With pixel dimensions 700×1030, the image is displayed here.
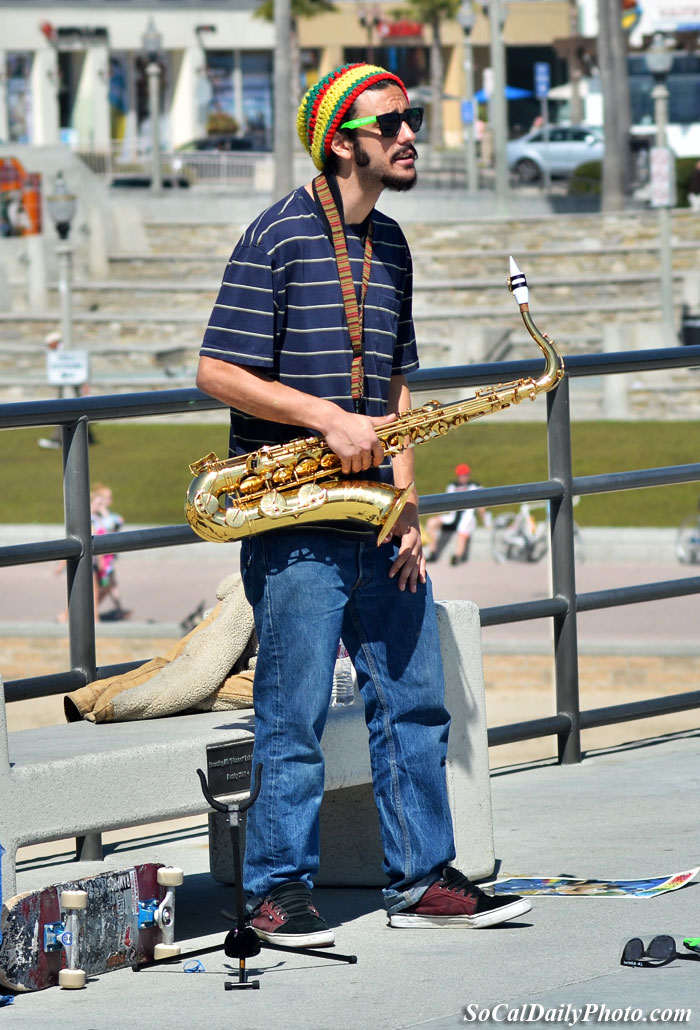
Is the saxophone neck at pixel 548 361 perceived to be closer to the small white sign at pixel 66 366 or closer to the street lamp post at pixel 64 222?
the small white sign at pixel 66 366

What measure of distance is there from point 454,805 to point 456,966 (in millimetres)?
734

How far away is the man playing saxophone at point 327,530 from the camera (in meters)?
4.02

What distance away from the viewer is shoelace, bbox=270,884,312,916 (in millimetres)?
4109

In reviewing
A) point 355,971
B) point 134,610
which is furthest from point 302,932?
point 134,610

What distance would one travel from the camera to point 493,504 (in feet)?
19.1

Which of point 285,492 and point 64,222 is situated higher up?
point 64,222

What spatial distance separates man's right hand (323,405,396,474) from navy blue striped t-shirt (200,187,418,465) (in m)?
0.10

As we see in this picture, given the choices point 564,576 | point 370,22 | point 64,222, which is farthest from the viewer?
point 370,22

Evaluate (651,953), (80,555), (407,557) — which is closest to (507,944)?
(651,953)

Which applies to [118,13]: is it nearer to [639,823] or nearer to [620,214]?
[620,214]

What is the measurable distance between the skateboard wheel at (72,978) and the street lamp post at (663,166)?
2614 centimetres

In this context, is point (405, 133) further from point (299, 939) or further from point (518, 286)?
point (299, 939)

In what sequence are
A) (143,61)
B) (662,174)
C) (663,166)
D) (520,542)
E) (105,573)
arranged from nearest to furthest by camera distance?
(105,573), (520,542), (663,166), (662,174), (143,61)

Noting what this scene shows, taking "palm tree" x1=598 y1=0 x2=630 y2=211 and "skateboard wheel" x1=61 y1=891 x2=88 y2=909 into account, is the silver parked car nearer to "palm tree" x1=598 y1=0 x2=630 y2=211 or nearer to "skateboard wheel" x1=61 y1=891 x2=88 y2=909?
"palm tree" x1=598 y1=0 x2=630 y2=211
